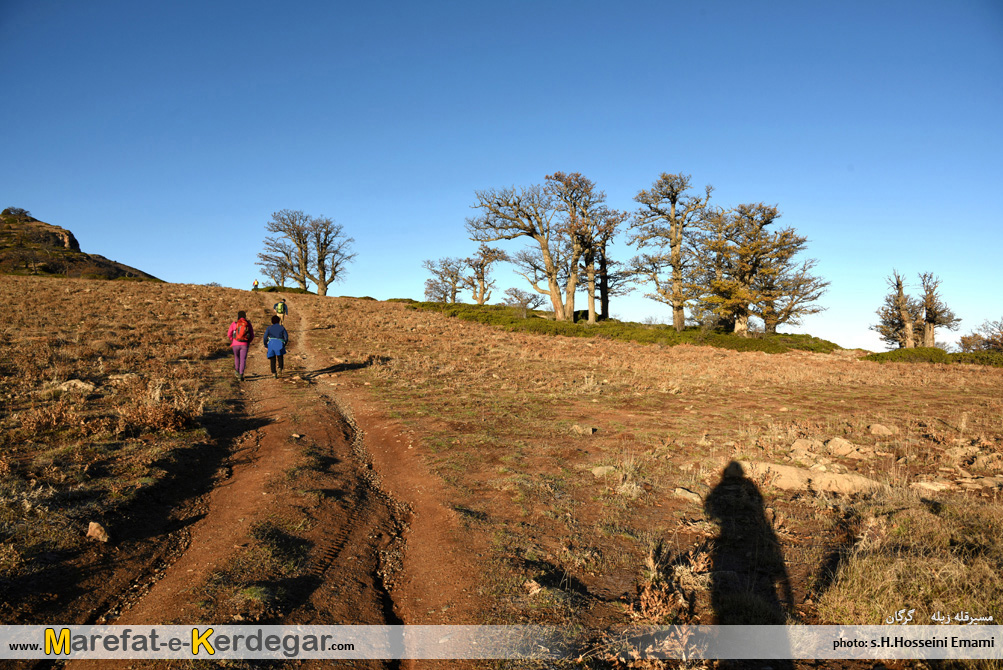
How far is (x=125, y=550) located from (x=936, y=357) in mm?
33227

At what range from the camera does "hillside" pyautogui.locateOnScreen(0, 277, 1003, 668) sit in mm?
3891

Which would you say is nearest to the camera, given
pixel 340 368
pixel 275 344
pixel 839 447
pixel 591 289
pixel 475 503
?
pixel 475 503

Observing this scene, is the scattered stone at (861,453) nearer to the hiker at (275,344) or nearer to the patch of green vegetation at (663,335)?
the hiker at (275,344)

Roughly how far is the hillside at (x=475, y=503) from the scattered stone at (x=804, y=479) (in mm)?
42

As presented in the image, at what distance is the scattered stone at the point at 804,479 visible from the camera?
253 inches

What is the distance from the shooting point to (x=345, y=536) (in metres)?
5.10

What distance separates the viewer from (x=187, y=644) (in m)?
3.24

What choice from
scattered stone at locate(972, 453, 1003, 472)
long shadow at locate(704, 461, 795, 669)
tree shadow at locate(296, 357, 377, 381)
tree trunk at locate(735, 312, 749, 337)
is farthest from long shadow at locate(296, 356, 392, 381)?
tree trunk at locate(735, 312, 749, 337)

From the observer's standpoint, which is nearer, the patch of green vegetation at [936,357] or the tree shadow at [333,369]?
the tree shadow at [333,369]

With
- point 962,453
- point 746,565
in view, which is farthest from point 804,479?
point 962,453

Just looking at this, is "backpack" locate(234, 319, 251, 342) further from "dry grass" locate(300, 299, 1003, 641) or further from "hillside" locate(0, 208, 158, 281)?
"hillside" locate(0, 208, 158, 281)

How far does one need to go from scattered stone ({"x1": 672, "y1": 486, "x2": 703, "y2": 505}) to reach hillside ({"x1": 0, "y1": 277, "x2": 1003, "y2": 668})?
1.4 inches

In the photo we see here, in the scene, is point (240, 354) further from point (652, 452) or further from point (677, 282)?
point (677, 282)

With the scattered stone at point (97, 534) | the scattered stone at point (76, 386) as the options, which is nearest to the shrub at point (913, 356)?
the scattered stone at point (97, 534)
